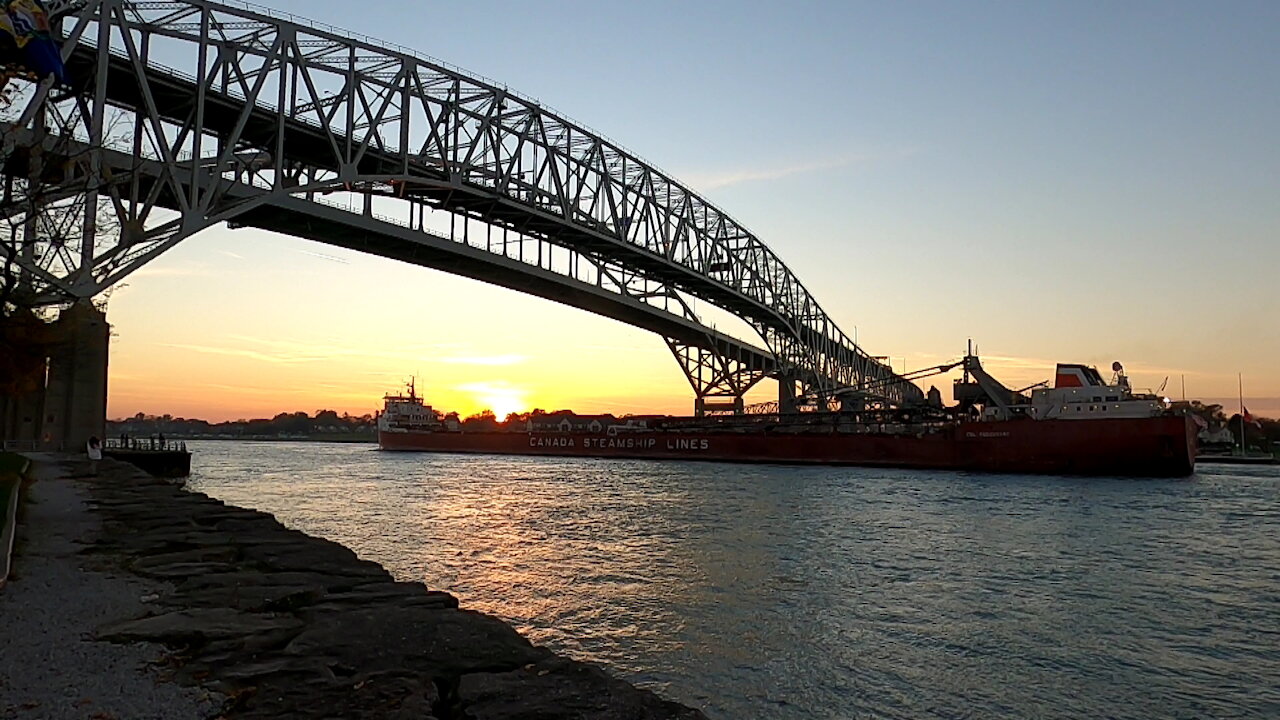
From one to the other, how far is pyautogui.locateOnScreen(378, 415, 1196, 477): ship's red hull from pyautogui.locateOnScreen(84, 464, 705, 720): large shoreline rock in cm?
3096

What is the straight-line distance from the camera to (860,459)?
40.2 metres

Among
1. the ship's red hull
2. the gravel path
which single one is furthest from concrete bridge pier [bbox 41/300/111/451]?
the ship's red hull

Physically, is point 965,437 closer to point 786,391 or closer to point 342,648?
point 786,391

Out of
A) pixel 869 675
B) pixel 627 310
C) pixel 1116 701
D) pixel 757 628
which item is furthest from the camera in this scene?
pixel 627 310

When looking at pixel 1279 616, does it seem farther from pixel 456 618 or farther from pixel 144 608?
pixel 144 608

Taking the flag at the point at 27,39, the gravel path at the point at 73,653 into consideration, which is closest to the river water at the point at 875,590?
the gravel path at the point at 73,653

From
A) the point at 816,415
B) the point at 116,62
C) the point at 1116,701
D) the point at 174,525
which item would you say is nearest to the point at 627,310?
the point at 816,415

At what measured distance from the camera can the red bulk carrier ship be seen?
31359 millimetres

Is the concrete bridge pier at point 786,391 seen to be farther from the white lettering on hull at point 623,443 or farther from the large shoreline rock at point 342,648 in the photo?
the large shoreline rock at point 342,648

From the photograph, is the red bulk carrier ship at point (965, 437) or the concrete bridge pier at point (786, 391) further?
the concrete bridge pier at point (786, 391)

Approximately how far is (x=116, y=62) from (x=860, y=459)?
1260 inches

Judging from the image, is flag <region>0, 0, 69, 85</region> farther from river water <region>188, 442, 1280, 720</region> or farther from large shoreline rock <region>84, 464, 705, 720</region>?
river water <region>188, 442, 1280, 720</region>

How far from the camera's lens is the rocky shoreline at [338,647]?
366 centimetres

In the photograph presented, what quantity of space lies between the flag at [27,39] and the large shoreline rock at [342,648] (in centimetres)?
420
